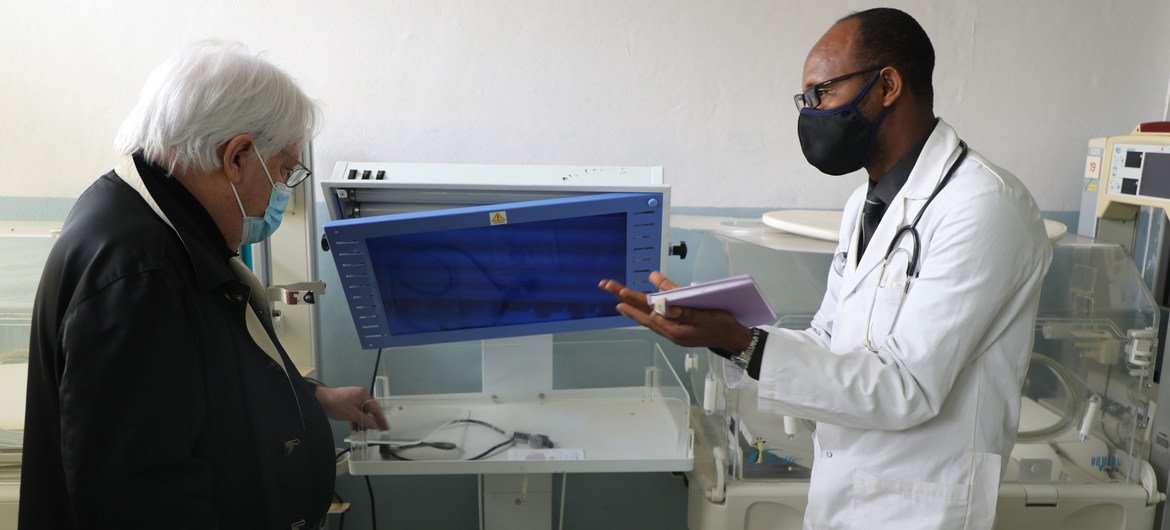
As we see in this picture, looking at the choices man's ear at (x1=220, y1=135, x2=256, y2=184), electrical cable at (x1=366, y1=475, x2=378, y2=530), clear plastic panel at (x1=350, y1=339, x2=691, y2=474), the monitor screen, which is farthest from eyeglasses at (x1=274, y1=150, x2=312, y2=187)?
electrical cable at (x1=366, y1=475, x2=378, y2=530)

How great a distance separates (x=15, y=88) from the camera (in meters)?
2.29

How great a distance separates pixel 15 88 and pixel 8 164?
205mm

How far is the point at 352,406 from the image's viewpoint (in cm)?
168

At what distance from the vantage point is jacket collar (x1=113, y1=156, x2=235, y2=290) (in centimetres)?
110

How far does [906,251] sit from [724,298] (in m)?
0.32

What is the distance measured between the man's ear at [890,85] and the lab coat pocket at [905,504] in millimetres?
592

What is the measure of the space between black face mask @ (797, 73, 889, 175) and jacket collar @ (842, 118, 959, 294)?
9 cm

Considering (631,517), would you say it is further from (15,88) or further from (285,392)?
(15,88)

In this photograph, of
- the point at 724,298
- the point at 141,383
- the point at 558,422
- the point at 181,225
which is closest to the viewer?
the point at 141,383

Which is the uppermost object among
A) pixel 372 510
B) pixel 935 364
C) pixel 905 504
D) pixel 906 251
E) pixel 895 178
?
pixel 895 178

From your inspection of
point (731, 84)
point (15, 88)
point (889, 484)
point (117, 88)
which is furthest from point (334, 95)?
point (889, 484)

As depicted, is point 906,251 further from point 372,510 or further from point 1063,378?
point 372,510

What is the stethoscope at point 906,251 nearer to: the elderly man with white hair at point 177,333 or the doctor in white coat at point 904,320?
the doctor in white coat at point 904,320

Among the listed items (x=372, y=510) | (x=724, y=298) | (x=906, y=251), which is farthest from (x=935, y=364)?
(x=372, y=510)
